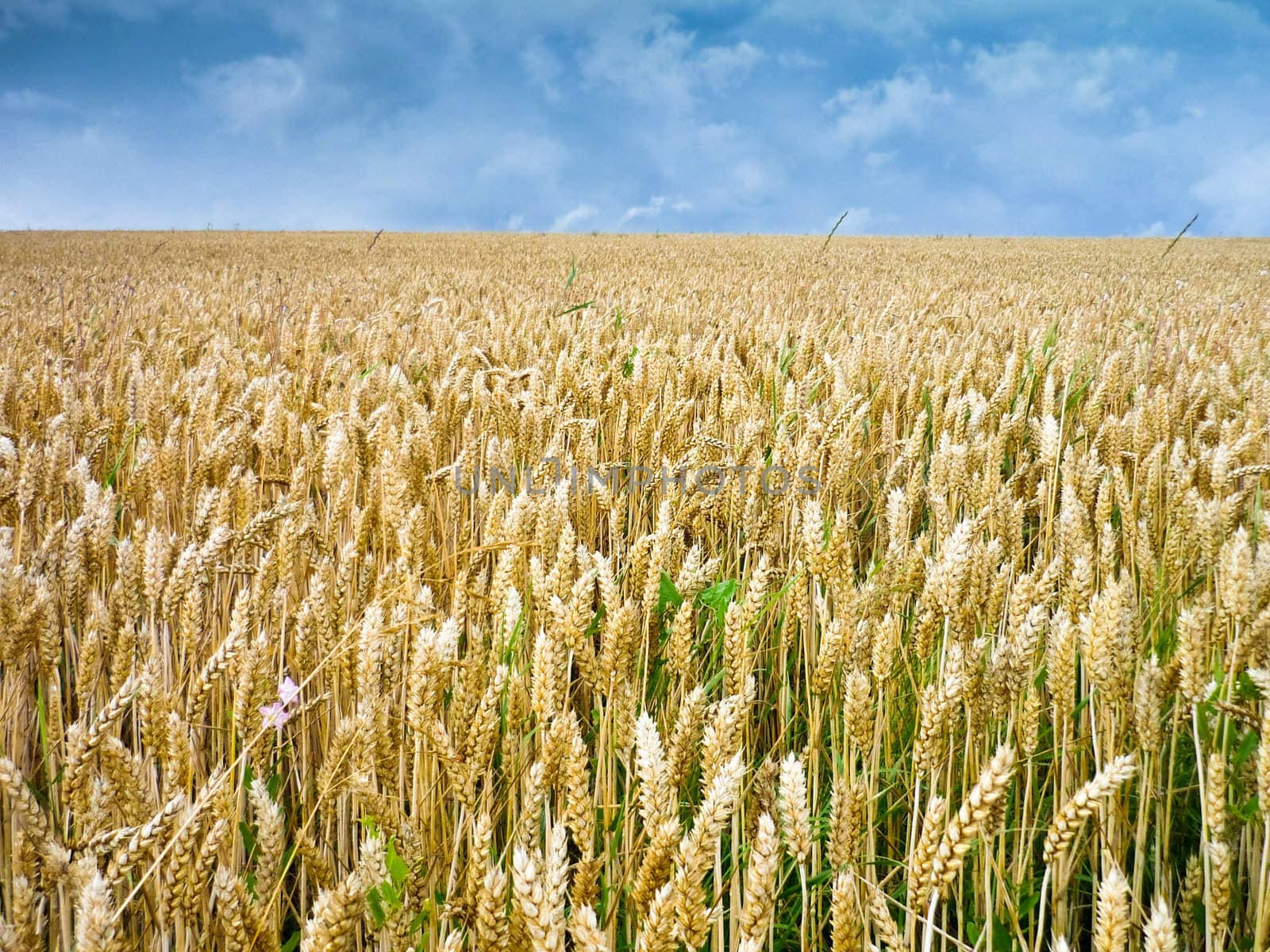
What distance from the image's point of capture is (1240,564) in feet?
3.22

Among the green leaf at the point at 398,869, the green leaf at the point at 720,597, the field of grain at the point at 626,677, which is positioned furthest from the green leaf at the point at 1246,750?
the green leaf at the point at 398,869

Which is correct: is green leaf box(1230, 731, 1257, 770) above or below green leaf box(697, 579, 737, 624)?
below

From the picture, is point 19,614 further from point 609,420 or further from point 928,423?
point 928,423

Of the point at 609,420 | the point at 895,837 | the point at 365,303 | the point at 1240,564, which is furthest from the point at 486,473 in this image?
the point at 365,303

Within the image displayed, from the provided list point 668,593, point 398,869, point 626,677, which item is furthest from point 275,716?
point 668,593

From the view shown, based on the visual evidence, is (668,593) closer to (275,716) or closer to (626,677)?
(626,677)

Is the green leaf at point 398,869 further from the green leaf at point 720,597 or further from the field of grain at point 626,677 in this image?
the green leaf at point 720,597

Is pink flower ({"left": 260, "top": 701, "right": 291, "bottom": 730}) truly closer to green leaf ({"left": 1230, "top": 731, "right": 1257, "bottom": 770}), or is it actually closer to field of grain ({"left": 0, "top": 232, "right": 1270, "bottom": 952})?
field of grain ({"left": 0, "top": 232, "right": 1270, "bottom": 952})

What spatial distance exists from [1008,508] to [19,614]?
1.58m

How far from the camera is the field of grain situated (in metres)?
0.76

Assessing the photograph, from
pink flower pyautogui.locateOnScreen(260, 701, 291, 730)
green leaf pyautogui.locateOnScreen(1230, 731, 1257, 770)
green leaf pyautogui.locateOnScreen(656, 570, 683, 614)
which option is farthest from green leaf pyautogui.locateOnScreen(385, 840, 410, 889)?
green leaf pyautogui.locateOnScreen(1230, 731, 1257, 770)

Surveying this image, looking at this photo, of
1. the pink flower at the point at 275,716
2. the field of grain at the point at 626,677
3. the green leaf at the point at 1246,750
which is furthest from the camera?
the green leaf at the point at 1246,750

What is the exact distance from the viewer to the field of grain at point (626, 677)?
0.76 metres

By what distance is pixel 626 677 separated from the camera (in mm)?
1061
